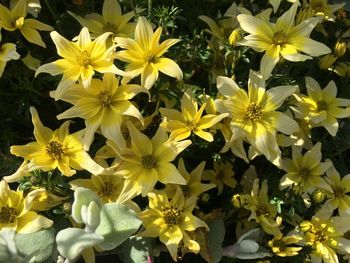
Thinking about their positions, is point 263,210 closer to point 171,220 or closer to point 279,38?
point 171,220

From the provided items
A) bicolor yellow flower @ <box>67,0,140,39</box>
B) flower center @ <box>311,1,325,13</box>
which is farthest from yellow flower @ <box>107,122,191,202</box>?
flower center @ <box>311,1,325,13</box>

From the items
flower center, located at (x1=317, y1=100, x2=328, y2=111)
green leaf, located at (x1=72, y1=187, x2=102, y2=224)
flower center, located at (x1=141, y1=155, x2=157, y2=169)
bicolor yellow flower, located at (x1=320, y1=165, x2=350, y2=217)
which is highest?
green leaf, located at (x1=72, y1=187, x2=102, y2=224)

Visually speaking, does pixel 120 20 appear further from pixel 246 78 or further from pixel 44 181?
pixel 44 181

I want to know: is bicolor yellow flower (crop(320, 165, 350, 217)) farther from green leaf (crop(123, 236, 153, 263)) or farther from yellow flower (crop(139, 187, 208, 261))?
green leaf (crop(123, 236, 153, 263))

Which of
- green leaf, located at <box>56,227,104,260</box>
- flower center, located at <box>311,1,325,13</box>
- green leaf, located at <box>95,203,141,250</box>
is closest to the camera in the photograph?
green leaf, located at <box>56,227,104,260</box>

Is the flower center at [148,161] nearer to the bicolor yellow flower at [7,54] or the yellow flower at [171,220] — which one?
the yellow flower at [171,220]

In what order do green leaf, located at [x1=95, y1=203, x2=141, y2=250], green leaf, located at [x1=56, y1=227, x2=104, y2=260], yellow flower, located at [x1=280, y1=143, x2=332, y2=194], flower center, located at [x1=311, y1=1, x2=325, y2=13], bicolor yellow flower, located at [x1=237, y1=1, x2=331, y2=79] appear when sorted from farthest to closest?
flower center, located at [x1=311, y1=1, x2=325, y2=13], yellow flower, located at [x1=280, y1=143, x2=332, y2=194], bicolor yellow flower, located at [x1=237, y1=1, x2=331, y2=79], green leaf, located at [x1=95, y1=203, x2=141, y2=250], green leaf, located at [x1=56, y1=227, x2=104, y2=260]

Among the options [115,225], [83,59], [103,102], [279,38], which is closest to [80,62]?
[83,59]
